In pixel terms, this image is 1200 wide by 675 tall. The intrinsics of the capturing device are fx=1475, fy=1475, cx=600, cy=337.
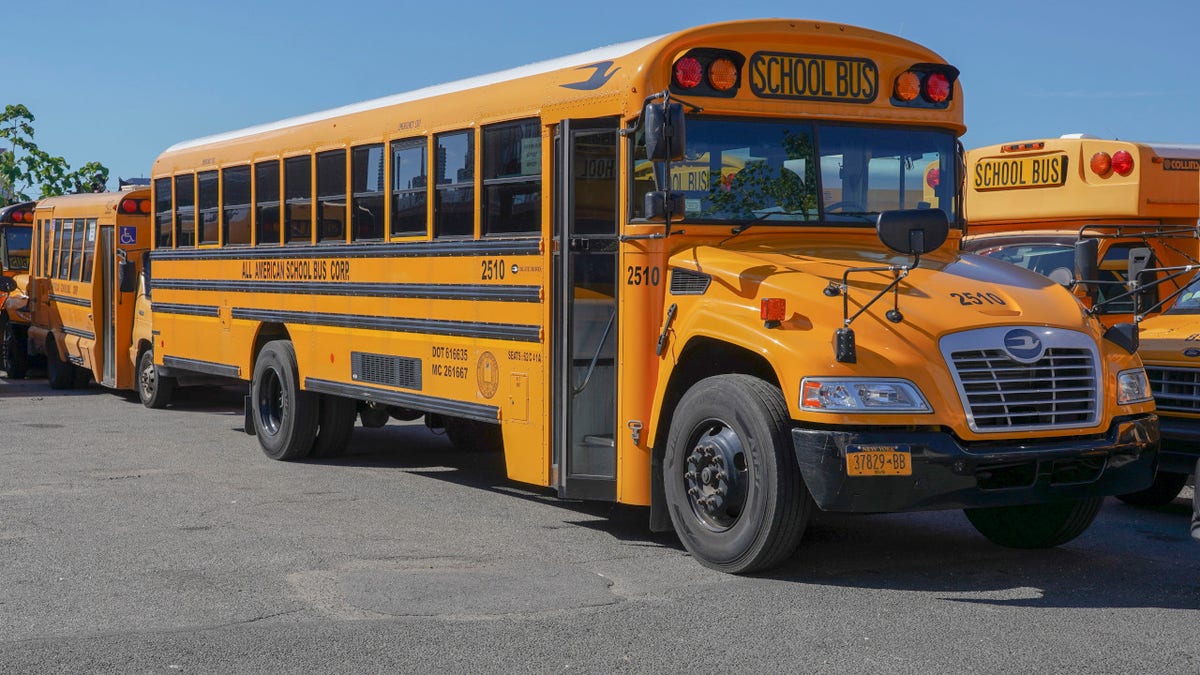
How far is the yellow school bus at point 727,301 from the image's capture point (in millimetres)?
6332

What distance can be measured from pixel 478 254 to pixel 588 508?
1680mm

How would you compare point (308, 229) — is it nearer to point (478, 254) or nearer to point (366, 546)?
point (478, 254)

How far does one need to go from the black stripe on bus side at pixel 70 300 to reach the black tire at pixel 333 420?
Answer: 686cm

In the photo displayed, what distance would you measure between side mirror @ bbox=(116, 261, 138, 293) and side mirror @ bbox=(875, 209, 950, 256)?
38.3 ft

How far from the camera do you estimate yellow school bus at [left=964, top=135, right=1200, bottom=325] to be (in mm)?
10945

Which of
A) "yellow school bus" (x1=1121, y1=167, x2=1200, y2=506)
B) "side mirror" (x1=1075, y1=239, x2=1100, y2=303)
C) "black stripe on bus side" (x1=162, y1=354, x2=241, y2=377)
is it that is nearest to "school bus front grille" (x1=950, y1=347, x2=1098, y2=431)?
"side mirror" (x1=1075, y1=239, x2=1100, y2=303)

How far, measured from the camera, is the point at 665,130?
22.6 ft

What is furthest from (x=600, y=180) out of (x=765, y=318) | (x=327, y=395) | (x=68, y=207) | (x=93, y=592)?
(x=68, y=207)

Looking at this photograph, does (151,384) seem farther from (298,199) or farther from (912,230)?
(912,230)

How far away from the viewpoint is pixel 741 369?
7.08m

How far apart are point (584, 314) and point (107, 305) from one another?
34.8 feet

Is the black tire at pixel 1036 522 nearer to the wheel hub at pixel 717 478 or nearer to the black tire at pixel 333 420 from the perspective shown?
the wheel hub at pixel 717 478

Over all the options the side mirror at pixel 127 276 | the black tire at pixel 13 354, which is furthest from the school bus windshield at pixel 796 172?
the black tire at pixel 13 354

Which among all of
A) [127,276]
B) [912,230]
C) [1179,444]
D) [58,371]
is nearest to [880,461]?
[912,230]
